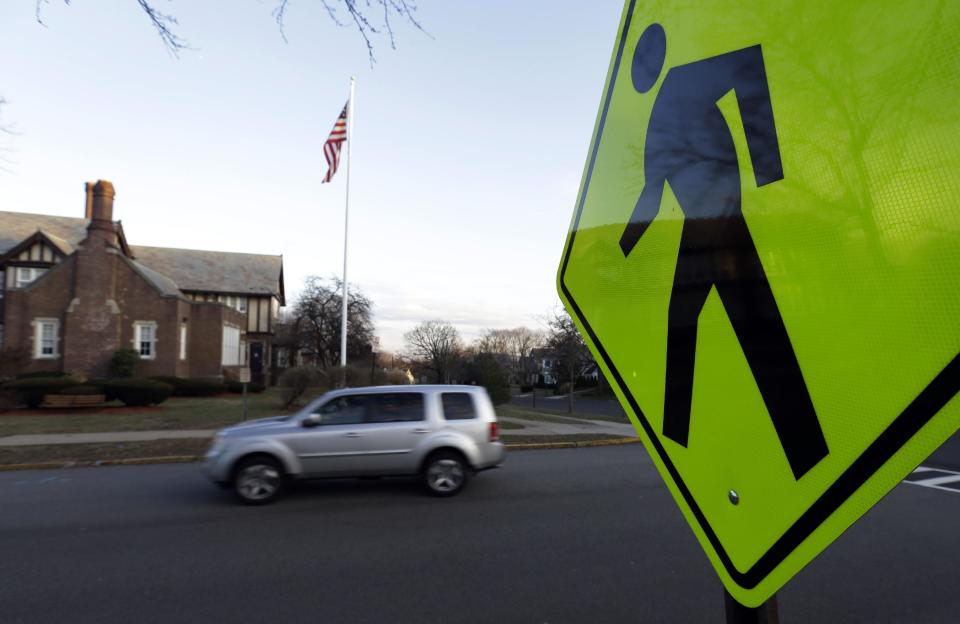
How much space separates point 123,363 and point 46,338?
16.0 ft

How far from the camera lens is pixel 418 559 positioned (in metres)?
5.27

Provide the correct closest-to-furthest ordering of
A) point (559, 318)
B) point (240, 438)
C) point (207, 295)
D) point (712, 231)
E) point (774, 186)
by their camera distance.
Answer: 1. point (774, 186)
2. point (712, 231)
3. point (240, 438)
4. point (559, 318)
5. point (207, 295)

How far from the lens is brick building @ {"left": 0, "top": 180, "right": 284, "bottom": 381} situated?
94.0 ft

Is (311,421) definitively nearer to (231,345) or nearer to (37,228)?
(231,345)

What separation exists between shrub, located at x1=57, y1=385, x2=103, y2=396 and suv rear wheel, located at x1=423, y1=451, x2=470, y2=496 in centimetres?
2043

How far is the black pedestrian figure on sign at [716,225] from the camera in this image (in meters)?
1.02

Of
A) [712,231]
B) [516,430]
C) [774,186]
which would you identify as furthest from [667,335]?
[516,430]

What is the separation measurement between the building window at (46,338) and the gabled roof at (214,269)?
13851 mm

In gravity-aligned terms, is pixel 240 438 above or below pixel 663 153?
below

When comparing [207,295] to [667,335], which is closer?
[667,335]

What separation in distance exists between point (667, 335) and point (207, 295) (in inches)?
1902

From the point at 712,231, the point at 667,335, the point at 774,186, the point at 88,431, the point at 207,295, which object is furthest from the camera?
the point at 207,295

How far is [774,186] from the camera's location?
1053 mm

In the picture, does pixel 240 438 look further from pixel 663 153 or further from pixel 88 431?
pixel 88 431
